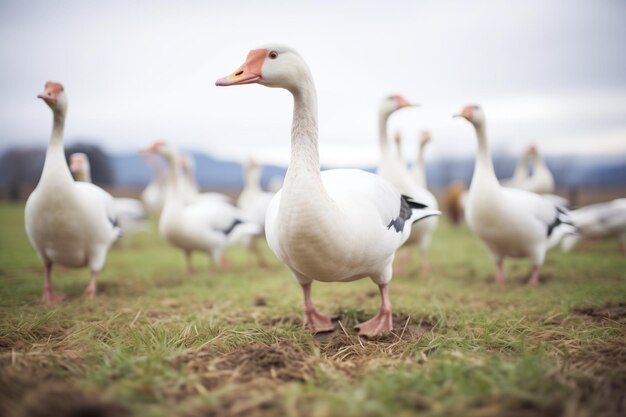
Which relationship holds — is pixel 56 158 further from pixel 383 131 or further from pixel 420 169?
pixel 420 169

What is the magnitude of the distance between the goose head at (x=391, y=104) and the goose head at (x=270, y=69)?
4.09 meters

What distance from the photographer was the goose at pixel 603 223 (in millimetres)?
9047

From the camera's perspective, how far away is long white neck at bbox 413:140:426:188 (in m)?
8.80

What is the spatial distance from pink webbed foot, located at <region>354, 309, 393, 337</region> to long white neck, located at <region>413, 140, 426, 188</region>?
17.7 ft

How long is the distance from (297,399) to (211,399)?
420mm

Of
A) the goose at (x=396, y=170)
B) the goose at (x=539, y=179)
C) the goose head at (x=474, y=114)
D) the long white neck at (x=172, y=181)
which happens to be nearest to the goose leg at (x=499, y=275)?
the goose at (x=396, y=170)

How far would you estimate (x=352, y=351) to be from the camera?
3.11 meters

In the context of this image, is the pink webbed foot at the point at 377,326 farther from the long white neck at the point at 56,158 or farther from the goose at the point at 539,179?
the goose at the point at 539,179

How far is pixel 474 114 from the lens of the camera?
6141mm

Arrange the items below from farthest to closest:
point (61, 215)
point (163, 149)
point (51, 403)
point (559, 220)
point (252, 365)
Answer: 1. point (163, 149)
2. point (559, 220)
3. point (61, 215)
4. point (252, 365)
5. point (51, 403)

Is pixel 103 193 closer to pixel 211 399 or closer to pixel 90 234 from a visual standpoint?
pixel 90 234

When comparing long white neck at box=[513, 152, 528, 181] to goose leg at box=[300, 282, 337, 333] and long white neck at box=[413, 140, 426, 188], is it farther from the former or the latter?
goose leg at box=[300, 282, 337, 333]

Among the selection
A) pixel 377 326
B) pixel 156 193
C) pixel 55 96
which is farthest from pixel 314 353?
pixel 156 193

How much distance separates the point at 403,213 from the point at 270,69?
198 cm
